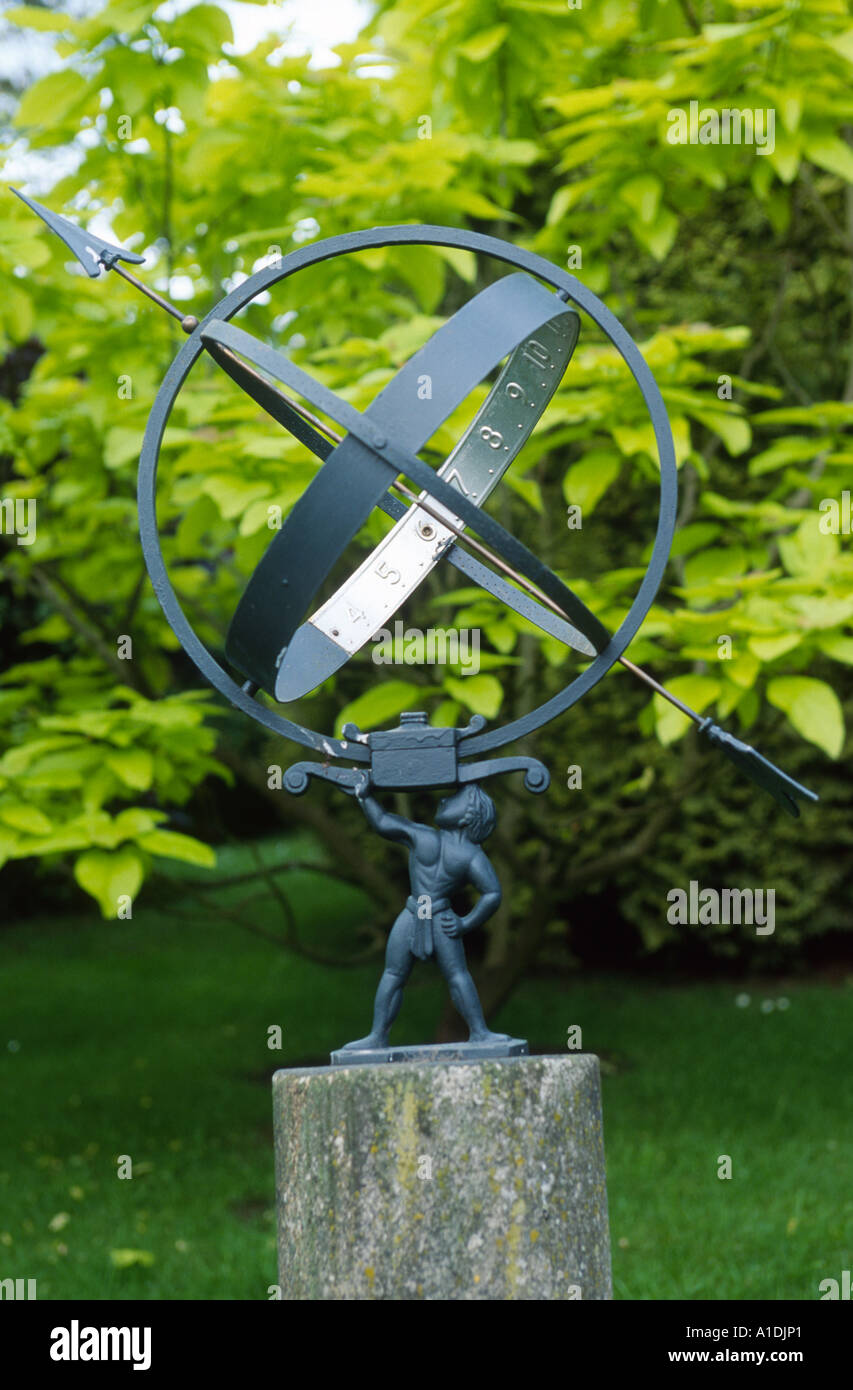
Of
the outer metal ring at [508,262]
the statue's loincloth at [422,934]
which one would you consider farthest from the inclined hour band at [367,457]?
the statue's loincloth at [422,934]

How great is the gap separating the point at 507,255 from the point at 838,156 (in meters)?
2.51

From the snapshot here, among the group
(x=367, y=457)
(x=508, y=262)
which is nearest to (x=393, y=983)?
(x=367, y=457)

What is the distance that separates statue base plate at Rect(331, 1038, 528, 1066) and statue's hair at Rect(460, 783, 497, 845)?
49cm

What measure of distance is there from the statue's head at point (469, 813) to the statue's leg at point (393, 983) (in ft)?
0.81

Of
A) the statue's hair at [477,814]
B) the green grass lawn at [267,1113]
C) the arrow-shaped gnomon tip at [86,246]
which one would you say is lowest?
the green grass lawn at [267,1113]

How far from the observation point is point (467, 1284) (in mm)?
2879

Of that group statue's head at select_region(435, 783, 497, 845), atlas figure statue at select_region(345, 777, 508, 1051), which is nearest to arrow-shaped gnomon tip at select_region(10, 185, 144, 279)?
atlas figure statue at select_region(345, 777, 508, 1051)

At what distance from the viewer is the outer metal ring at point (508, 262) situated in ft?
10.2

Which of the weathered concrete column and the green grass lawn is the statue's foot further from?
the green grass lawn

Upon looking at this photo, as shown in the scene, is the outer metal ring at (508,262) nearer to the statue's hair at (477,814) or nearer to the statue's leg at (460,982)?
the statue's hair at (477,814)

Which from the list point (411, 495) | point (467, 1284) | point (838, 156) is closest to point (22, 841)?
point (411, 495)

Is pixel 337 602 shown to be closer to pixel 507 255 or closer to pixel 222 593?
pixel 507 255

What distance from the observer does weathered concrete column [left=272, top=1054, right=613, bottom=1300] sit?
2.89m

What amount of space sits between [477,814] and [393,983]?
1.50ft
